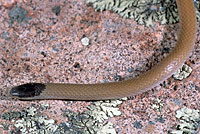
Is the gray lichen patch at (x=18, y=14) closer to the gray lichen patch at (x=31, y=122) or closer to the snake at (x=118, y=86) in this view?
the snake at (x=118, y=86)

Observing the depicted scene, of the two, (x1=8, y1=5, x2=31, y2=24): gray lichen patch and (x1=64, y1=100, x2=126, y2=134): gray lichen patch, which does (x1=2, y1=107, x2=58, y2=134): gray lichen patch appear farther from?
(x1=8, y1=5, x2=31, y2=24): gray lichen patch

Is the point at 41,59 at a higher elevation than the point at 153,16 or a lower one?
lower

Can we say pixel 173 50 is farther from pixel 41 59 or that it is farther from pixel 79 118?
pixel 41 59

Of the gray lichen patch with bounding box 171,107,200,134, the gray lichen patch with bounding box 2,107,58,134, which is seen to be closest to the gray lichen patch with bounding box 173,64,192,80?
the gray lichen patch with bounding box 171,107,200,134

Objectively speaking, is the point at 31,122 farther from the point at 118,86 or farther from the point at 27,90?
the point at 118,86

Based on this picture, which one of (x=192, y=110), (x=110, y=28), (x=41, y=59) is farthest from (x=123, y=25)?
(x=192, y=110)

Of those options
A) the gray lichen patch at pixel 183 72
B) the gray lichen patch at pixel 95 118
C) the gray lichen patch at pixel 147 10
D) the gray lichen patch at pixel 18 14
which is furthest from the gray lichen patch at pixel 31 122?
the gray lichen patch at pixel 147 10
